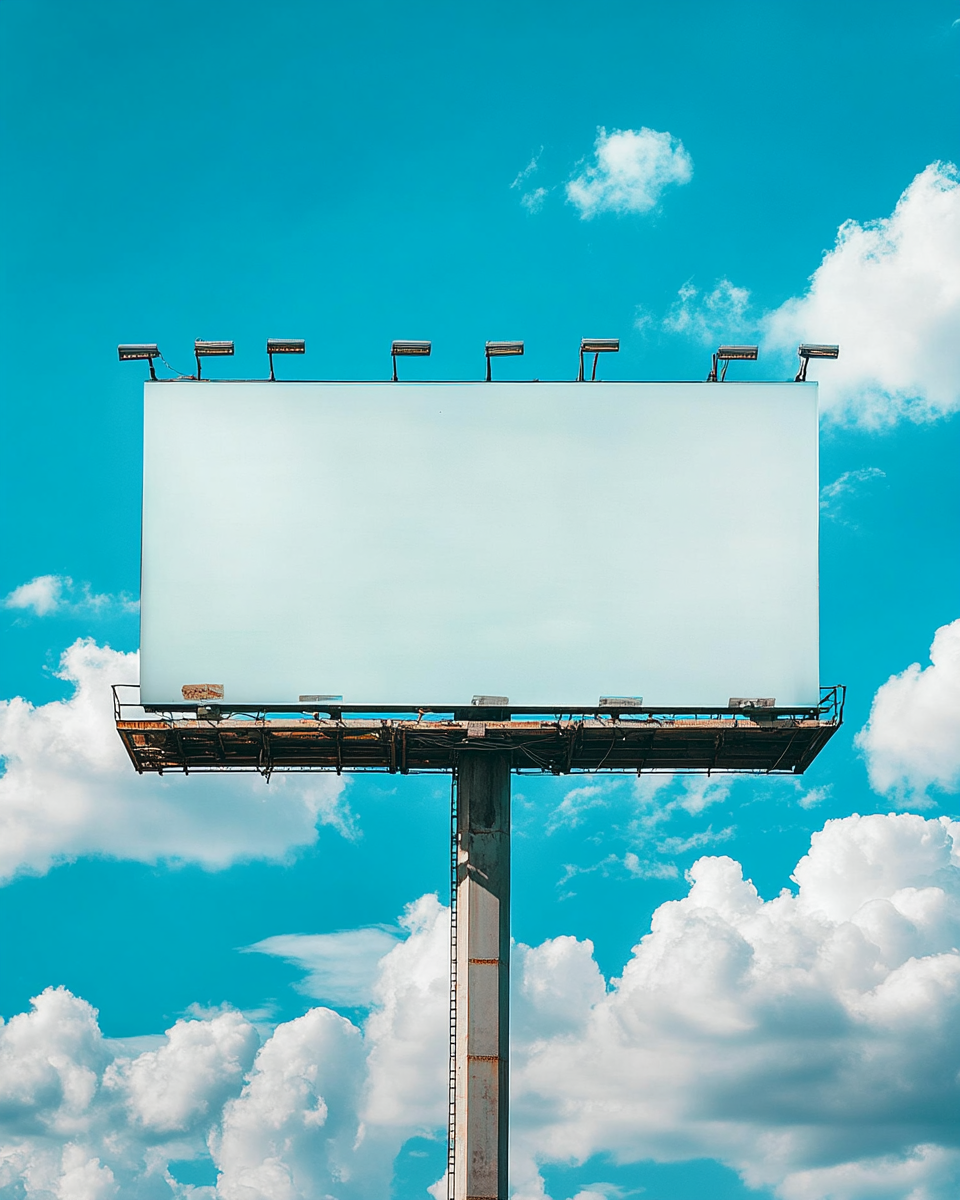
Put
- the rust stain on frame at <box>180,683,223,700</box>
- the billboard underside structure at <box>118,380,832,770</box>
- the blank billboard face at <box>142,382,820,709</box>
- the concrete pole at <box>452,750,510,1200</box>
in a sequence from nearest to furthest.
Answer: the concrete pole at <box>452,750,510,1200</box>, the rust stain on frame at <box>180,683,223,700</box>, the billboard underside structure at <box>118,380,832,770</box>, the blank billboard face at <box>142,382,820,709</box>

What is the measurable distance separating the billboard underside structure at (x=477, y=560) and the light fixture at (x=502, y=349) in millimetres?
1045

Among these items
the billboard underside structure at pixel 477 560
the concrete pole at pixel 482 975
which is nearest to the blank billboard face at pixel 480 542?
the billboard underside structure at pixel 477 560

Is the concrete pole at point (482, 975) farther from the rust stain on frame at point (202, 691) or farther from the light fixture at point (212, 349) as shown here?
the light fixture at point (212, 349)

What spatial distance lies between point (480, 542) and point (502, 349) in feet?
20.2

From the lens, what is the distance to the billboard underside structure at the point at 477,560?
49.5 meters

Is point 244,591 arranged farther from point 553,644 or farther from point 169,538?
point 553,644

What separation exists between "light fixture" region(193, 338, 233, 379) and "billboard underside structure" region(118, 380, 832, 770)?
111 cm

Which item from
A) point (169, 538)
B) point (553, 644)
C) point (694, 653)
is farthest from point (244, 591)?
point (694, 653)

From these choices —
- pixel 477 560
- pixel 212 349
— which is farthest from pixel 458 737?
pixel 212 349

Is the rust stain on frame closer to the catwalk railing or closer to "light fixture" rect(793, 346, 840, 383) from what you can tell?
the catwalk railing

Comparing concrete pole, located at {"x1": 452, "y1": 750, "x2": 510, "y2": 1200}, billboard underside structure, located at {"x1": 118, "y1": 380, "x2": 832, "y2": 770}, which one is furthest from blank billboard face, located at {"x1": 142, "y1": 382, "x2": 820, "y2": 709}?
concrete pole, located at {"x1": 452, "y1": 750, "x2": 510, "y2": 1200}

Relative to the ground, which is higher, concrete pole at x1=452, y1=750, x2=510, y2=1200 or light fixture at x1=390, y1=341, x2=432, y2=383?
light fixture at x1=390, y1=341, x2=432, y2=383

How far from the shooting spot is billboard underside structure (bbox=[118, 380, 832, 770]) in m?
49.5

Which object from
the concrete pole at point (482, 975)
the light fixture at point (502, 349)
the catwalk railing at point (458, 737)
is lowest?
the concrete pole at point (482, 975)
